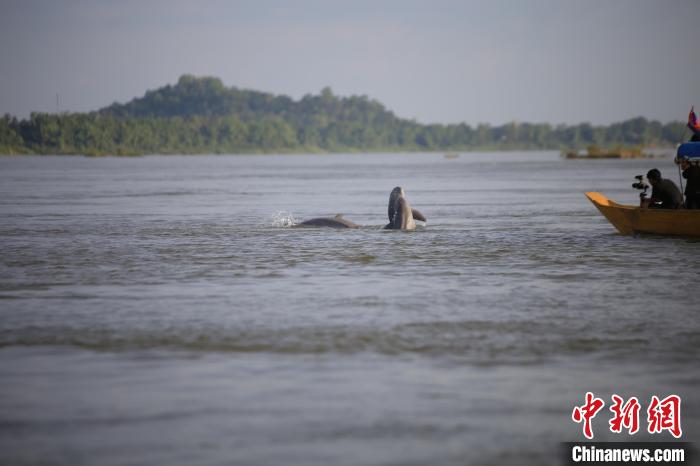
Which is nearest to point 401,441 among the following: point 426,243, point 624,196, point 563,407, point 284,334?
point 563,407

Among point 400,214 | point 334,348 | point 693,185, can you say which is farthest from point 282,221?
point 334,348

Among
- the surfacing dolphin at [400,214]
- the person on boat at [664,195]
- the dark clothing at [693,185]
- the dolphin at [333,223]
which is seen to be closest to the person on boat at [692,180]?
the dark clothing at [693,185]

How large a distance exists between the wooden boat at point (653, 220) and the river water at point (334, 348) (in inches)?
17.0

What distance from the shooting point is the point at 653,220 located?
26531mm

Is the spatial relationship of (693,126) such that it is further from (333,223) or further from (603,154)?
(603,154)

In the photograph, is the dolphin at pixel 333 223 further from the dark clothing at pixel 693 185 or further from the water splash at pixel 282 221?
the dark clothing at pixel 693 185

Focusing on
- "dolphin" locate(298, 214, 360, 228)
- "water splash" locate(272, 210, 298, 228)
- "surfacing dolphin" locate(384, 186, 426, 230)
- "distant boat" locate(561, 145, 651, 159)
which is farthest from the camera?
"distant boat" locate(561, 145, 651, 159)

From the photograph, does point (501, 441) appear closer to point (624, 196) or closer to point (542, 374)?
point (542, 374)

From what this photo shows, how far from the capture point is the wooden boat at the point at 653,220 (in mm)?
25734

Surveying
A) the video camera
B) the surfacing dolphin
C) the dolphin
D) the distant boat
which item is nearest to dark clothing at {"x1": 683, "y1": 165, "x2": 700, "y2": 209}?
the video camera

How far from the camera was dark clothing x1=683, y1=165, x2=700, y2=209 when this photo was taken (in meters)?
25.6

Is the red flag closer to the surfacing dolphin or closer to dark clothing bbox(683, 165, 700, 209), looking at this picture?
dark clothing bbox(683, 165, 700, 209)

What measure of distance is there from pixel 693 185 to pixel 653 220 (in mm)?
1497

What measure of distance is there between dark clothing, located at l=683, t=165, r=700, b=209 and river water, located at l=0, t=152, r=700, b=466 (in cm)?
112
